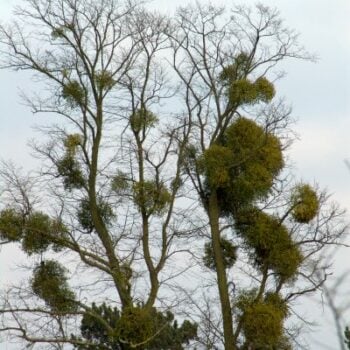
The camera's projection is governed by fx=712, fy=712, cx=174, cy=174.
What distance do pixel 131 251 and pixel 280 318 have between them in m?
2.37

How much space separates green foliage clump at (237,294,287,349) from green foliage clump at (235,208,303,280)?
54 cm

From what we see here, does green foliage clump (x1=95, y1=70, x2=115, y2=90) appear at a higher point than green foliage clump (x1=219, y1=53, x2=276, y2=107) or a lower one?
higher

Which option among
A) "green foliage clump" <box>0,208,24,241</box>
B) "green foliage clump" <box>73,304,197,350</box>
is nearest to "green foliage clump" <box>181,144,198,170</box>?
"green foliage clump" <box>73,304,197,350</box>

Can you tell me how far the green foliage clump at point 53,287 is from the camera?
985 cm

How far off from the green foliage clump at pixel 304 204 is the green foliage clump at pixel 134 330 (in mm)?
2368

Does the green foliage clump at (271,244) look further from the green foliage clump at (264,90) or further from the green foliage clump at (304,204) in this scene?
the green foliage clump at (264,90)

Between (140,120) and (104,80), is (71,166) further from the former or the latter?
(104,80)

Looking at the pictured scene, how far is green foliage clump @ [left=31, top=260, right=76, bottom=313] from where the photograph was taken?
388 inches

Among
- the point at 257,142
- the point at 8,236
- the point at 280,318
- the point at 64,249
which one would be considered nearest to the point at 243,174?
the point at 257,142

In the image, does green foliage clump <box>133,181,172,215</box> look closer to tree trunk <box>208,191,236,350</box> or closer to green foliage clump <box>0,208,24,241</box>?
tree trunk <box>208,191,236,350</box>

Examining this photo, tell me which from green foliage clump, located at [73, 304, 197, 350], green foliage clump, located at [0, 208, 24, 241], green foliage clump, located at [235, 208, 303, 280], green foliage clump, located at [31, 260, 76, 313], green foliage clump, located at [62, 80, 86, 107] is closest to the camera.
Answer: green foliage clump, located at [73, 304, 197, 350]

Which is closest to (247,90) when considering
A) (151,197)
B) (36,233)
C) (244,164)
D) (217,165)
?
(244,164)

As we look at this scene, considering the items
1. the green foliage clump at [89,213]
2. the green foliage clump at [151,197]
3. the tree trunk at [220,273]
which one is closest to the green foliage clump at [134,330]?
the tree trunk at [220,273]

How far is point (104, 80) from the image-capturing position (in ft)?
35.6
